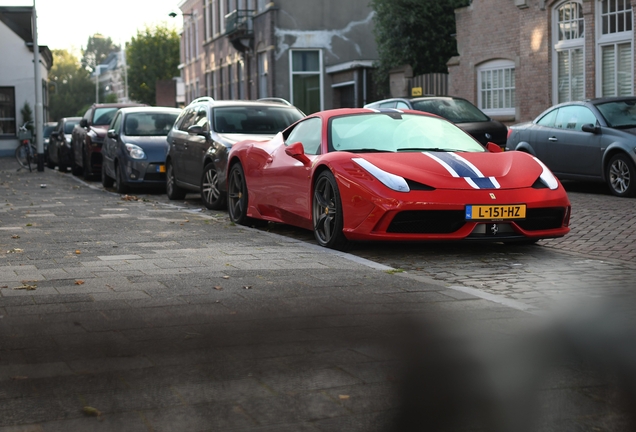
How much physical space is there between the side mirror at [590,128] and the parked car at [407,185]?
5.92 m

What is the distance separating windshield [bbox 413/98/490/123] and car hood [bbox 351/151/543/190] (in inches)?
439

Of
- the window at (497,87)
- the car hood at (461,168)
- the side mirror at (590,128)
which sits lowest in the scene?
the car hood at (461,168)

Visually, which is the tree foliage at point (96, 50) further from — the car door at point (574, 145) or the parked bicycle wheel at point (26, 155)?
the car door at point (574, 145)

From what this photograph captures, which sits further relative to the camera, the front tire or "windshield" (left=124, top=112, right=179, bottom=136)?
"windshield" (left=124, top=112, right=179, bottom=136)

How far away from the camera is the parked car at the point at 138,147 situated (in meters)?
17.5

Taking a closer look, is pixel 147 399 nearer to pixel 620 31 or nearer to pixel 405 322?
pixel 405 322

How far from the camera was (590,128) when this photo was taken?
1536 cm

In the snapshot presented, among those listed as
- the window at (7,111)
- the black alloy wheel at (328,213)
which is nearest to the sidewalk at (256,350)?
the black alloy wheel at (328,213)

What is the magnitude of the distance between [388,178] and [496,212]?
3.14 ft

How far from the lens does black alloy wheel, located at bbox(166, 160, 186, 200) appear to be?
627 inches

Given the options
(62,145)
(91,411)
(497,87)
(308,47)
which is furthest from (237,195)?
(308,47)

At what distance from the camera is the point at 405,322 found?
216 inches

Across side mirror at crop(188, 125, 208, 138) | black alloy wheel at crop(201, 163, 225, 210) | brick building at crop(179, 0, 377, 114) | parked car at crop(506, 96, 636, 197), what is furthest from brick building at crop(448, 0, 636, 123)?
black alloy wheel at crop(201, 163, 225, 210)

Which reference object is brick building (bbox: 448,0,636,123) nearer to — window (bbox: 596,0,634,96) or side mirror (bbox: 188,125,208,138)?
window (bbox: 596,0,634,96)
